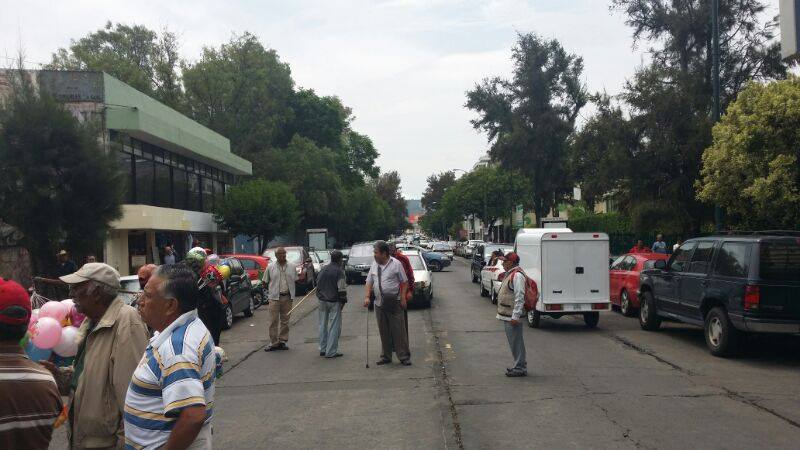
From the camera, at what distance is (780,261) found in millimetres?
10414

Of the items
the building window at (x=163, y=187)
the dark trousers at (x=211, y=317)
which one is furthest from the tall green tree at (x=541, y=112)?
the dark trousers at (x=211, y=317)

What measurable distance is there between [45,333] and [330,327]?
6748 millimetres

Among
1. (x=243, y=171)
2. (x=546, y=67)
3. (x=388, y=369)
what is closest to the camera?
(x=388, y=369)

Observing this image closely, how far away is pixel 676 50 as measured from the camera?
29.3 m

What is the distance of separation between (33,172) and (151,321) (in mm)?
15813

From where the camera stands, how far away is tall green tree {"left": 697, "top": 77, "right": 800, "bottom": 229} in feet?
50.3

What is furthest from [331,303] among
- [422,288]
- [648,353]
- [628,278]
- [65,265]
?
[628,278]

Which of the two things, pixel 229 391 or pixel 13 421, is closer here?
pixel 13 421

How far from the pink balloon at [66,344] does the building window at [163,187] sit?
26845mm

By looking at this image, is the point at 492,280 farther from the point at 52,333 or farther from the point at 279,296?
the point at 52,333

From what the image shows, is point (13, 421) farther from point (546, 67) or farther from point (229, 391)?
point (546, 67)

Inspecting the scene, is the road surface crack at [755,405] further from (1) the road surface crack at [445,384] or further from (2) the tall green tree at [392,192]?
(2) the tall green tree at [392,192]

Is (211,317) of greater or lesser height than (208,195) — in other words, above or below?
below

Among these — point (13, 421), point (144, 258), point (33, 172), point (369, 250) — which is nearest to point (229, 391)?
point (13, 421)
